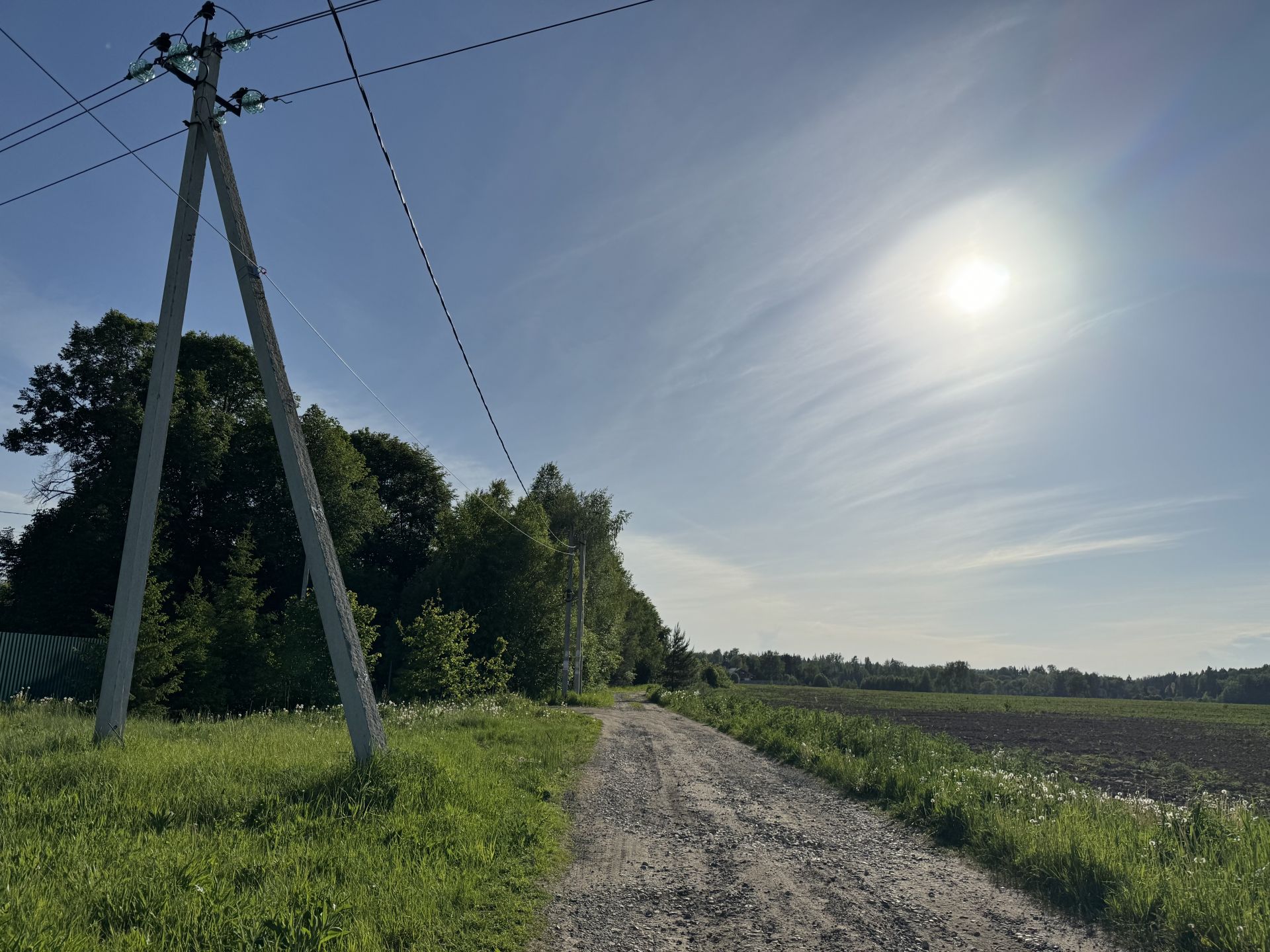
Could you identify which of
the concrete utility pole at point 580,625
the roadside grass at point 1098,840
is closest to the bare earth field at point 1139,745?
the roadside grass at point 1098,840

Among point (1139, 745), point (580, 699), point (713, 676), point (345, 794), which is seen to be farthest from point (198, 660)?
point (713, 676)

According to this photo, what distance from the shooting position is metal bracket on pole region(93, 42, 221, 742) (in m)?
8.99

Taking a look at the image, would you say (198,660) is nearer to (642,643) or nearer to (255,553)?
(255,553)

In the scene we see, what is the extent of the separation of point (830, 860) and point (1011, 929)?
2.14 meters

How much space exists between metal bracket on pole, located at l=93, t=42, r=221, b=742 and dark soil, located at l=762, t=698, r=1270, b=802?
19.6m

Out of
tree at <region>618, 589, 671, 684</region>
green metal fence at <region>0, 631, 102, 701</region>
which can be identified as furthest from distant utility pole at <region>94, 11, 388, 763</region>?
tree at <region>618, 589, 671, 684</region>

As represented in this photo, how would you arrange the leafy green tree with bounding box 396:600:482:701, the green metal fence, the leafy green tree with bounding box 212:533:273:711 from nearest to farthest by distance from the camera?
the green metal fence
the leafy green tree with bounding box 396:600:482:701
the leafy green tree with bounding box 212:533:273:711

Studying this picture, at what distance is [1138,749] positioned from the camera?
30172mm

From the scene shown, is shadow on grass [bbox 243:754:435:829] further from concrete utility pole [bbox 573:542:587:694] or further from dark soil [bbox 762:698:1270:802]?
concrete utility pole [bbox 573:542:587:694]

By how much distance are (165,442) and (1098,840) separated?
1210cm

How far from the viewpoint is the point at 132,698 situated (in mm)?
19188

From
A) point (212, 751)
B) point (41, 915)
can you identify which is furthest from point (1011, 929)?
point (212, 751)

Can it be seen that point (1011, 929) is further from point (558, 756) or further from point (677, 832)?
point (558, 756)

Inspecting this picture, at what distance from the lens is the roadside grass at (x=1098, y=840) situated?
17.4 feet
